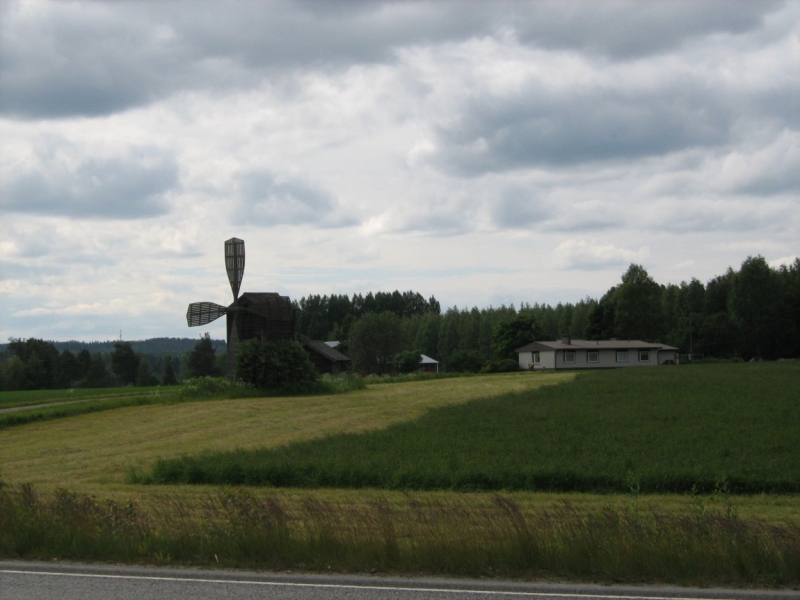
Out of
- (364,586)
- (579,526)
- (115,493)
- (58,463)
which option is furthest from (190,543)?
(58,463)

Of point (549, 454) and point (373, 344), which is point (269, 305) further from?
point (373, 344)

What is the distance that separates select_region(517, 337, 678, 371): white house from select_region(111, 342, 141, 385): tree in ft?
243

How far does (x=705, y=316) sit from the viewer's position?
142 meters

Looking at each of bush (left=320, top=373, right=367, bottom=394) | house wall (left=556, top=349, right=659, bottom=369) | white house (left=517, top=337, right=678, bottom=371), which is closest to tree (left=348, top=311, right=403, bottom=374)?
white house (left=517, top=337, right=678, bottom=371)

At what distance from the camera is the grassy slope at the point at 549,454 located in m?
17.9

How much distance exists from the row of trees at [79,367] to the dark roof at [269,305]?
70.7 metres

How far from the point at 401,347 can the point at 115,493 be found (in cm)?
10803

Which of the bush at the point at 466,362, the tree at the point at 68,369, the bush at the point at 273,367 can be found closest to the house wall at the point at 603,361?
the bush at the point at 466,362

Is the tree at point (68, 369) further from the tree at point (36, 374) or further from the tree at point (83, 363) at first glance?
the tree at point (36, 374)

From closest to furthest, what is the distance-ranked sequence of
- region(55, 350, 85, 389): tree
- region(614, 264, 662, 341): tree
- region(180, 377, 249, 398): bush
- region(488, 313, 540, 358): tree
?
region(180, 377, 249, 398): bush, region(488, 313, 540, 358): tree, region(614, 264, 662, 341): tree, region(55, 350, 85, 389): tree

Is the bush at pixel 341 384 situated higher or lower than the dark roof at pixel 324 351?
lower

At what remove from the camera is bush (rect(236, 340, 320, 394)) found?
51125 millimetres

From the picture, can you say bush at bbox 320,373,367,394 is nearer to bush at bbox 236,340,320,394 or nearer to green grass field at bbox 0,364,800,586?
bush at bbox 236,340,320,394

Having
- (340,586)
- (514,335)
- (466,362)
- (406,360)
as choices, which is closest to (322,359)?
(406,360)
